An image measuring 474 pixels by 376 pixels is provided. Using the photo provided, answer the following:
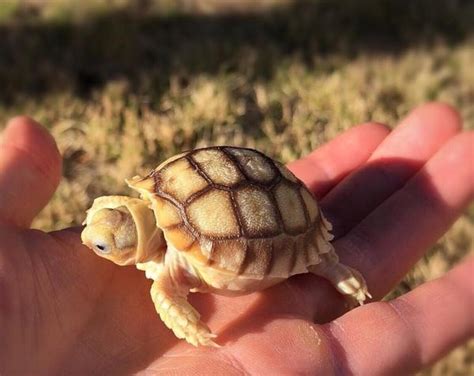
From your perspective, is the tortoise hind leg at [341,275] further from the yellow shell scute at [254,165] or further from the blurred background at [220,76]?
the blurred background at [220,76]

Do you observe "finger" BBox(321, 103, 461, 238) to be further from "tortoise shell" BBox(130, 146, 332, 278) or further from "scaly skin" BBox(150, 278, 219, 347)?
"scaly skin" BBox(150, 278, 219, 347)

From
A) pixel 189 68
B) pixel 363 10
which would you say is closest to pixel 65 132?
pixel 189 68

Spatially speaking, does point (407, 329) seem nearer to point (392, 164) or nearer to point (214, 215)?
point (214, 215)

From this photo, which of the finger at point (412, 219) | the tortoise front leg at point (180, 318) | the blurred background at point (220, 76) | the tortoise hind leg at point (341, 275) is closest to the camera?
the tortoise front leg at point (180, 318)

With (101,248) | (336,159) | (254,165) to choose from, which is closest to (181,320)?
(101,248)

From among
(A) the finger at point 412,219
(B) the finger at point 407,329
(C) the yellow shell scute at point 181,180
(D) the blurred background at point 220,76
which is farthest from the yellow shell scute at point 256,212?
(D) the blurred background at point 220,76

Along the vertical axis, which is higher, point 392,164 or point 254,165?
point 254,165

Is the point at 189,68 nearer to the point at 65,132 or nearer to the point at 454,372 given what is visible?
the point at 65,132

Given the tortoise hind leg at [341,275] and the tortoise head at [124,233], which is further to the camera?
the tortoise hind leg at [341,275]

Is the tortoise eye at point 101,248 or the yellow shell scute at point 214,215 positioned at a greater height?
the yellow shell scute at point 214,215
